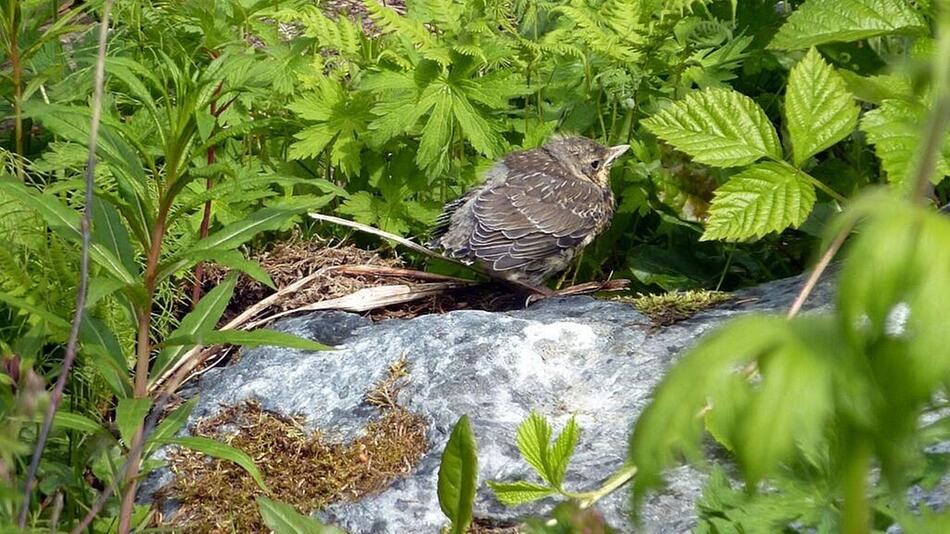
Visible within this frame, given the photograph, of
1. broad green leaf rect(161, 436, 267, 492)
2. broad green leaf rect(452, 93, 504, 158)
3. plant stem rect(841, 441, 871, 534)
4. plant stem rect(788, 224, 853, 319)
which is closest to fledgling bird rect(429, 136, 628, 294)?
broad green leaf rect(452, 93, 504, 158)

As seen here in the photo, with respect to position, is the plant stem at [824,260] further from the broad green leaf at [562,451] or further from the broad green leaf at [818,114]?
the broad green leaf at [818,114]

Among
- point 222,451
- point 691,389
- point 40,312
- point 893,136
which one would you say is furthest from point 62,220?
point 893,136

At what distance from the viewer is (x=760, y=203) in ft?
13.0

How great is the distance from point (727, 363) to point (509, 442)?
256cm

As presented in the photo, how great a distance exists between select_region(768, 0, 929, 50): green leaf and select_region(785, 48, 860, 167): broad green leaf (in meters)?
0.11

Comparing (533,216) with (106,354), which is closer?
(106,354)

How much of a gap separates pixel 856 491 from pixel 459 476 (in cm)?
132

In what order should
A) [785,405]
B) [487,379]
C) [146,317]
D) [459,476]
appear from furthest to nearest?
[487,379]
[146,317]
[459,476]
[785,405]

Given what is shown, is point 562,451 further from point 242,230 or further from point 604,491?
point 242,230

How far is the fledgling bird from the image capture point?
200 inches

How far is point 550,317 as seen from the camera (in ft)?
13.6

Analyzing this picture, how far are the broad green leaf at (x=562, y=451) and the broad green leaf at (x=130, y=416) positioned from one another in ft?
3.38

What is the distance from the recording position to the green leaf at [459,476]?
231cm

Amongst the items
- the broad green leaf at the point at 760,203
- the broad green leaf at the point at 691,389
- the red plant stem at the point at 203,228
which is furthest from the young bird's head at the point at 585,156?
the broad green leaf at the point at 691,389
